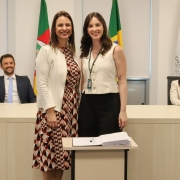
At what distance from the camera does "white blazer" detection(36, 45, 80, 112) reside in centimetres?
210

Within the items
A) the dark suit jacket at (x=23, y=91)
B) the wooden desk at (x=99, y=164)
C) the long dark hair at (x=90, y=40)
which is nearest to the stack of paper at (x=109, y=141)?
the wooden desk at (x=99, y=164)

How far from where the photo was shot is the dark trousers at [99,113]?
213 centimetres

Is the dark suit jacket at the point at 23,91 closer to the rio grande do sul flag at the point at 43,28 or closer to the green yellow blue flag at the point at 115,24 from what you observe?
the rio grande do sul flag at the point at 43,28

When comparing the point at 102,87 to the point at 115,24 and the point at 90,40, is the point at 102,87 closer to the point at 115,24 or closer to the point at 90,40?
the point at 90,40

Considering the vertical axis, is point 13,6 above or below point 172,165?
above

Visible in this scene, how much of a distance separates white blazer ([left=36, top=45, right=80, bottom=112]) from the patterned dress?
0.15 feet

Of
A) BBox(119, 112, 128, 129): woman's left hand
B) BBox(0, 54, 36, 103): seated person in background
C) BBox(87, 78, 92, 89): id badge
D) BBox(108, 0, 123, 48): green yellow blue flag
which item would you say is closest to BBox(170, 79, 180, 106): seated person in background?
BBox(108, 0, 123, 48): green yellow blue flag

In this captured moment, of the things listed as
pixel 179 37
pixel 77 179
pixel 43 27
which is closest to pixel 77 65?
pixel 77 179

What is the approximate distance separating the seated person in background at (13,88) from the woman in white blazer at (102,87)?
1978 millimetres

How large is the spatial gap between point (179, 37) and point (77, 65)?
11.0 feet

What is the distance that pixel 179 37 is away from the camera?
16.8 feet

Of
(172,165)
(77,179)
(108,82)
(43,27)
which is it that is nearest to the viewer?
(77,179)

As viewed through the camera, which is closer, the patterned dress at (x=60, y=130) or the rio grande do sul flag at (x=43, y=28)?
the patterned dress at (x=60, y=130)

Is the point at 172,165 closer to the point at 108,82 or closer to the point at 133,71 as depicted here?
the point at 108,82
